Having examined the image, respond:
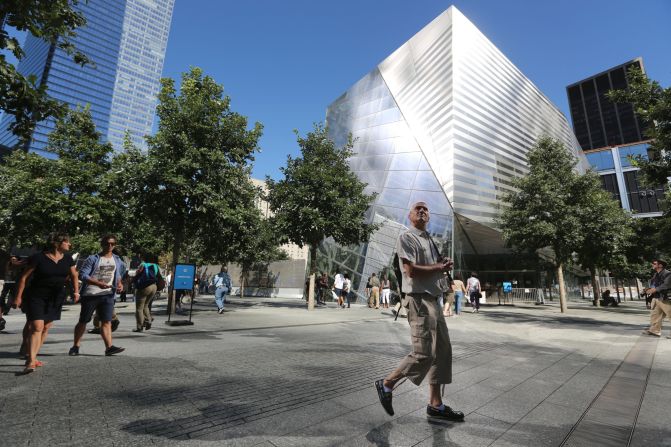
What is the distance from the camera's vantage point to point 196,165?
1209cm

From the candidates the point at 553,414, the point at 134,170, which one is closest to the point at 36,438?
the point at 553,414

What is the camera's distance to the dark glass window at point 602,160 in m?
62.9

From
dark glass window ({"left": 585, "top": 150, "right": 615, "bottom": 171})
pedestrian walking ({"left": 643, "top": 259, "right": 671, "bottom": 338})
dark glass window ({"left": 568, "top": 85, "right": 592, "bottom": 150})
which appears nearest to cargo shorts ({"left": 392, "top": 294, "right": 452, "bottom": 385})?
pedestrian walking ({"left": 643, "top": 259, "right": 671, "bottom": 338})

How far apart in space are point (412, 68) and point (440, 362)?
94.8 ft

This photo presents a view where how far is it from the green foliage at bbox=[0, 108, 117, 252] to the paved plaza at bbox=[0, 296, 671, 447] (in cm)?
1014

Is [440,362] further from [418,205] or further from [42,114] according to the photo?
[42,114]

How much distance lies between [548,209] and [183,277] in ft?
57.7

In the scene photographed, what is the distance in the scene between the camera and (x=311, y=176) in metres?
16.8

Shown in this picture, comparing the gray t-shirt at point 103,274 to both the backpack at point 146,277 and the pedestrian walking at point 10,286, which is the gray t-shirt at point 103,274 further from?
the backpack at point 146,277

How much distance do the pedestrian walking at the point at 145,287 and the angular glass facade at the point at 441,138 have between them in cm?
1494

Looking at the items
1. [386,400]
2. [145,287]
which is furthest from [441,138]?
[386,400]

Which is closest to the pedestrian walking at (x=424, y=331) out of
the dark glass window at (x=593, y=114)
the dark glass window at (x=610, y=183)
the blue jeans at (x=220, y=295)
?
the blue jeans at (x=220, y=295)

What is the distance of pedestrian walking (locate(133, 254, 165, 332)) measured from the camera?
27.1 ft

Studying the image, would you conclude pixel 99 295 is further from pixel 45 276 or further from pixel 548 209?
pixel 548 209
